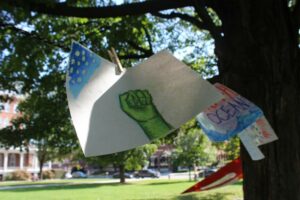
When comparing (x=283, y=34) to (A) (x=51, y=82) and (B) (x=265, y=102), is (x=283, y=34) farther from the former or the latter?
(A) (x=51, y=82)

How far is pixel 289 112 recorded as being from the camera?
210 inches

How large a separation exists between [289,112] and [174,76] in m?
2.43

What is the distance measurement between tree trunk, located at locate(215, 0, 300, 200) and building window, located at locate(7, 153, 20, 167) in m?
73.5

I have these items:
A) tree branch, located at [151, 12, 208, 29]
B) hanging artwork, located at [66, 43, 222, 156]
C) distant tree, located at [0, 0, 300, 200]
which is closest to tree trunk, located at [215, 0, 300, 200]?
distant tree, located at [0, 0, 300, 200]

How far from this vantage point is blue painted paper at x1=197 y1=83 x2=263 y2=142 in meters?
3.87

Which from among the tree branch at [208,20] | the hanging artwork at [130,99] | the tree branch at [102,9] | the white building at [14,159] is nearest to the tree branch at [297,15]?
the tree branch at [208,20]

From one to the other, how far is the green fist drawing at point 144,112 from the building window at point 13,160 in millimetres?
74834

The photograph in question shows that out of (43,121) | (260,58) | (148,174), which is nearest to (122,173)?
(148,174)

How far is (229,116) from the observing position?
3.92 metres

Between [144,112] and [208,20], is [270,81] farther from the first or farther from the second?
[144,112]

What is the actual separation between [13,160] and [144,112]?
249 feet

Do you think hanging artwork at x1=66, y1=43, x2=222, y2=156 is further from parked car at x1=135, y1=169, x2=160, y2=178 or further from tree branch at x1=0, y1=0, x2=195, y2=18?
parked car at x1=135, y1=169, x2=160, y2=178

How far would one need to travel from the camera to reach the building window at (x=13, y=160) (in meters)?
73.9

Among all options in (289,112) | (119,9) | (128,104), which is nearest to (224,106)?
(128,104)
